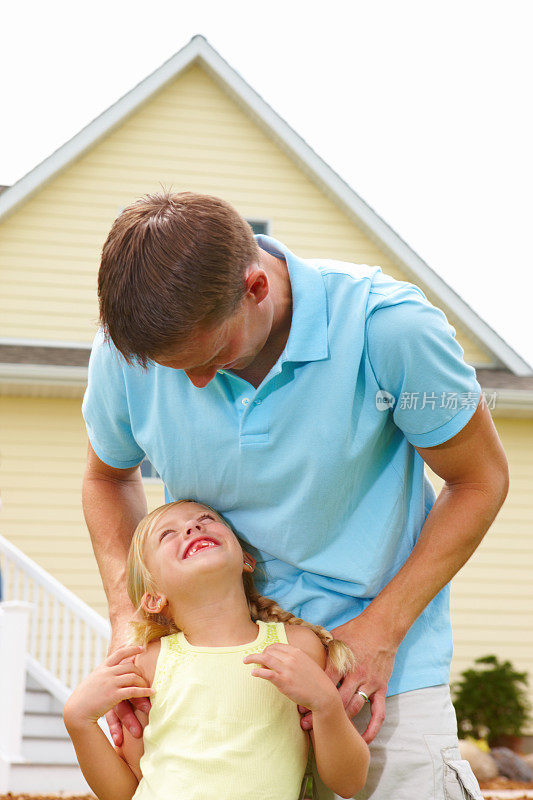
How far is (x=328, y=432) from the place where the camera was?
224 centimetres

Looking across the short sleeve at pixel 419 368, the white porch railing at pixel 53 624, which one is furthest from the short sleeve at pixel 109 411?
the white porch railing at pixel 53 624

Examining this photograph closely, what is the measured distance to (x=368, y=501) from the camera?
7.79ft

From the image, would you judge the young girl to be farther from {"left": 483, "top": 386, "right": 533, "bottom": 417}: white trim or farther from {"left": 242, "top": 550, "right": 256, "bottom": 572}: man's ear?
{"left": 483, "top": 386, "right": 533, "bottom": 417}: white trim

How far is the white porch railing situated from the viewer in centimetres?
734

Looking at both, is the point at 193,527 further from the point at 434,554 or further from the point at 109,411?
the point at 434,554

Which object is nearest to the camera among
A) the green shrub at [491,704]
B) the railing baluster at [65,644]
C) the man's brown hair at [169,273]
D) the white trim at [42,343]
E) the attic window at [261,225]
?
the man's brown hair at [169,273]

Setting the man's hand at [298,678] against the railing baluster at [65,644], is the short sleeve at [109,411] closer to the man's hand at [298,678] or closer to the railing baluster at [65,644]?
the man's hand at [298,678]

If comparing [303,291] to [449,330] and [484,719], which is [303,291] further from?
[484,719]

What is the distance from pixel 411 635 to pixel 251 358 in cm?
84

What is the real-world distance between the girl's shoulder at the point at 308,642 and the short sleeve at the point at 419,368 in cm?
58

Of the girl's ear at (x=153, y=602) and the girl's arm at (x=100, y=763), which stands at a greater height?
the girl's ear at (x=153, y=602)

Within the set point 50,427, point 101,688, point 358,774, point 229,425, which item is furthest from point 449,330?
point 50,427

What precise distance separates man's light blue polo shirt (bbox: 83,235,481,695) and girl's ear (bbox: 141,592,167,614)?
0.30 metres

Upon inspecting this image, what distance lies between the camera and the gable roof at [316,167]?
32.9 ft
